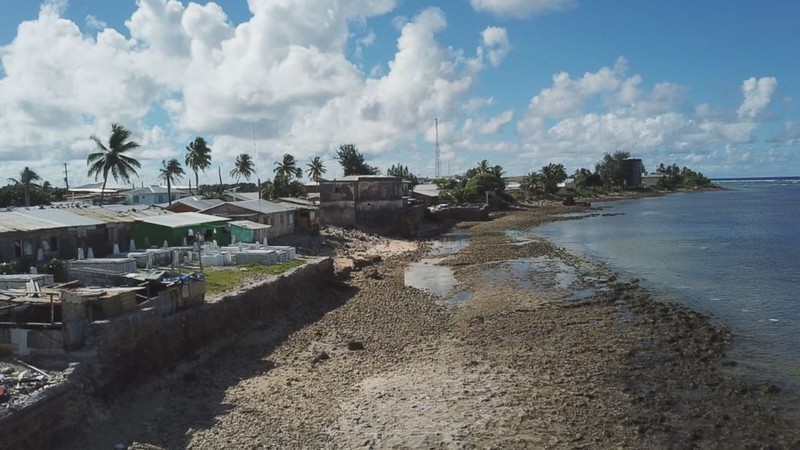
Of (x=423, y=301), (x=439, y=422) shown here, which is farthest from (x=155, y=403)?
(x=423, y=301)

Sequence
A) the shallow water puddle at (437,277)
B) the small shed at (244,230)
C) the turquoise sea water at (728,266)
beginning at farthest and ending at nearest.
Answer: the small shed at (244,230) → the shallow water puddle at (437,277) → the turquoise sea water at (728,266)

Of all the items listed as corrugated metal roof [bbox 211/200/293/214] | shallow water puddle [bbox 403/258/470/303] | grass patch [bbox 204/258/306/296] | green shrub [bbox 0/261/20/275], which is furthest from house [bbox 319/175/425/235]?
green shrub [bbox 0/261/20/275]

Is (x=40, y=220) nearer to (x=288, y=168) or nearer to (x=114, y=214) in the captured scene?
(x=114, y=214)

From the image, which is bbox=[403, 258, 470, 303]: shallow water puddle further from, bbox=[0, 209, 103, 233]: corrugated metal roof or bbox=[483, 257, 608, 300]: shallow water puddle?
bbox=[0, 209, 103, 233]: corrugated metal roof

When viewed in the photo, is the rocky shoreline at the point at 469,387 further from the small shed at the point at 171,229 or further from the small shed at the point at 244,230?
the small shed at the point at 244,230

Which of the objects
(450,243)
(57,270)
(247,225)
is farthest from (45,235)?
(450,243)

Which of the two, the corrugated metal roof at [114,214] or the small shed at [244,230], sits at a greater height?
the corrugated metal roof at [114,214]

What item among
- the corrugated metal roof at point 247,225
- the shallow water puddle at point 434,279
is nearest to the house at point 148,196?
the corrugated metal roof at point 247,225

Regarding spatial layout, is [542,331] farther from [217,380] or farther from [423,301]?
[217,380]
